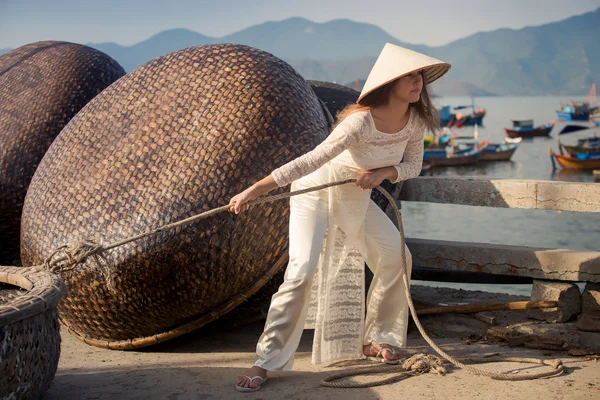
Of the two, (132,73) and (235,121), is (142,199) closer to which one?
(235,121)

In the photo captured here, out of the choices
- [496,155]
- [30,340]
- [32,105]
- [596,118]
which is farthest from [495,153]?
[30,340]

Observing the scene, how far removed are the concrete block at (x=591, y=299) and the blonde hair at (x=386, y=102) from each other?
4.80 ft

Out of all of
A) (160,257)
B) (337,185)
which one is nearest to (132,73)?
(160,257)

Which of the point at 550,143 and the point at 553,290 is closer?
the point at 553,290

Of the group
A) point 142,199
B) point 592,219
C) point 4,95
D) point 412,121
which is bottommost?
point 592,219

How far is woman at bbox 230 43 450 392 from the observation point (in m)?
3.51

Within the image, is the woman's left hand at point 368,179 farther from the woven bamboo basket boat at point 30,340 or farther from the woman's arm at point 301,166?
the woven bamboo basket boat at point 30,340

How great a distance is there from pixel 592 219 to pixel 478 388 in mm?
20071

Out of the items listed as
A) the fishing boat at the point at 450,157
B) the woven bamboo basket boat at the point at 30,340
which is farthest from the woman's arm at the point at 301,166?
the fishing boat at the point at 450,157

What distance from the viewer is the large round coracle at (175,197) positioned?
4004mm

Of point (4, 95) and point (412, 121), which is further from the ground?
point (4, 95)

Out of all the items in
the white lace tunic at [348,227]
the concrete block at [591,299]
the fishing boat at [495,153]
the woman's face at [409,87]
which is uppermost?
the fishing boat at [495,153]

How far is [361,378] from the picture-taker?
363 centimetres

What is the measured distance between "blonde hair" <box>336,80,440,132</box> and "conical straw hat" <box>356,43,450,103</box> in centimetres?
4
